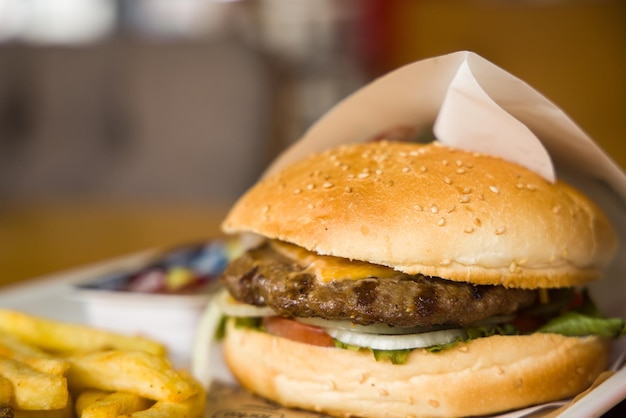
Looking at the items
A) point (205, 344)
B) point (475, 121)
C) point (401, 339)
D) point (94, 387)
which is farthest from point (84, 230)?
point (401, 339)

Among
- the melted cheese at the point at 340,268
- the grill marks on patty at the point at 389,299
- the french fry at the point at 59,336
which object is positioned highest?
the melted cheese at the point at 340,268

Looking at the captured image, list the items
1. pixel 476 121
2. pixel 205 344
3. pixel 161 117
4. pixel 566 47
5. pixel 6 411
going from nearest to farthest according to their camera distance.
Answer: pixel 6 411
pixel 476 121
pixel 205 344
pixel 161 117
pixel 566 47

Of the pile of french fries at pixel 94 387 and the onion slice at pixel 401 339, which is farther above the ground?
the onion slice at pixel 401 339

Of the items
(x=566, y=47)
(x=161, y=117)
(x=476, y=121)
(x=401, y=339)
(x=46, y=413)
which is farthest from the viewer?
(x=566, y=47)

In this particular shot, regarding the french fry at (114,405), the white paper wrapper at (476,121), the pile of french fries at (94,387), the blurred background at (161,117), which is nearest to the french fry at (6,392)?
the pile of french fries at (94,387)

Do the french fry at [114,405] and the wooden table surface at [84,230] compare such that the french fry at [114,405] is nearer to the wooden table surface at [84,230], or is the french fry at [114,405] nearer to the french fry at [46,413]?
the french fry at [46,413]

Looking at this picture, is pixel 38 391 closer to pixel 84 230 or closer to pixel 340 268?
pixel 340 268

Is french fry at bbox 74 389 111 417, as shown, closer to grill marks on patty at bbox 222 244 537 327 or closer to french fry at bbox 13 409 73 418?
french fry at bbox 13 409 73 418

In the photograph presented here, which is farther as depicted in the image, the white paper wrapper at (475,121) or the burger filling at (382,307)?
the white paper wrapper at (475,121)
